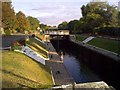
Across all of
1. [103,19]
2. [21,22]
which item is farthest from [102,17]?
[21,22]

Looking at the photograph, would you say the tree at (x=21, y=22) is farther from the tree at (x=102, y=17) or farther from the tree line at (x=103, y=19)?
the tree at (x=102, y=17)

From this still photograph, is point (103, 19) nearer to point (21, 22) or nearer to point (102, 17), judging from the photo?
point (102, 17)

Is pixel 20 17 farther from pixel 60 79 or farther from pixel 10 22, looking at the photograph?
pixel 60 79

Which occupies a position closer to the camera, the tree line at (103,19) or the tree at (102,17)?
the tree line at (103,19)

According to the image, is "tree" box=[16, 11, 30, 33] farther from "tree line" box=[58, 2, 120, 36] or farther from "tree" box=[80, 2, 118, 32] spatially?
"tree" box=[80, 2, 118, 32]

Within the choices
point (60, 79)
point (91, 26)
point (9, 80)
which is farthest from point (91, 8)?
point (9, 80)

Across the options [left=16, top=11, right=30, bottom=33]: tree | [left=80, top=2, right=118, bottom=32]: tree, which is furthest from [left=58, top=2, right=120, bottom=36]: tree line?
[left=16, top=11, right=30, bottom=33]: tree

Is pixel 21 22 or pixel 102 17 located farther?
pixel 21 22

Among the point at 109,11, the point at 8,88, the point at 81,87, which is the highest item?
the point at 109,11

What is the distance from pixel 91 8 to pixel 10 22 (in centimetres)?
3543

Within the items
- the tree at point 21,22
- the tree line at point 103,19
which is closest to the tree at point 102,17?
the tree line at point 103,19

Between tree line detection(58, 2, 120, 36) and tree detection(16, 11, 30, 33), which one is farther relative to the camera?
tree detection(16, 11, 30, 33)

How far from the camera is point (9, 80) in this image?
11539 millimetres

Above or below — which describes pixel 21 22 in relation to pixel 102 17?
below
